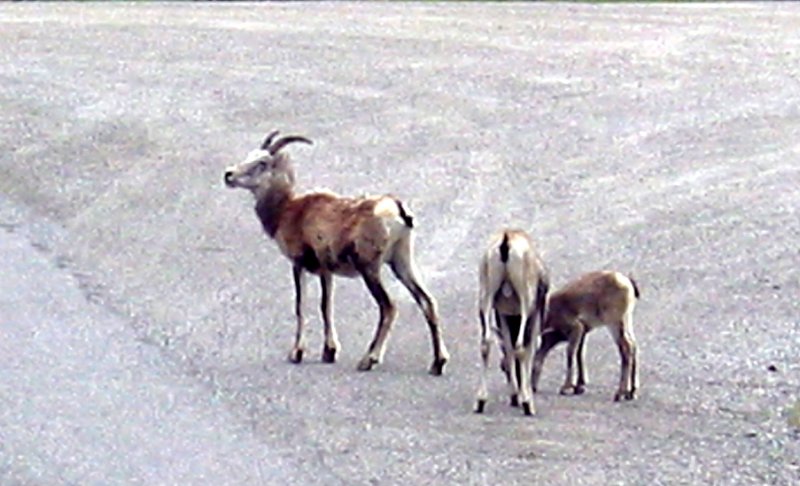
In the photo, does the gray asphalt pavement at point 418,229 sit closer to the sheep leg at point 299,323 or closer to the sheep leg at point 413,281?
the sheep leg at point 299,323

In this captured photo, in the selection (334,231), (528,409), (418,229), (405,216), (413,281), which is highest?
(405,216)

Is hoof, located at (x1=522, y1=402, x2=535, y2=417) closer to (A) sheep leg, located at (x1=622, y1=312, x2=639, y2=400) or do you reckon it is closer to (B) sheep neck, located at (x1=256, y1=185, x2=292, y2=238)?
(A) sheep leg, located at (x1=622, y1=312, x2=639, y2=400)

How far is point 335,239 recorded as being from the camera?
42.7 ft

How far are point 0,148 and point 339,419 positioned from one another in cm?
1025

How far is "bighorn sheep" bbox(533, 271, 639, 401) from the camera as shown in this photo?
12250 mm

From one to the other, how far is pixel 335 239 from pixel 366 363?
795 millimetres

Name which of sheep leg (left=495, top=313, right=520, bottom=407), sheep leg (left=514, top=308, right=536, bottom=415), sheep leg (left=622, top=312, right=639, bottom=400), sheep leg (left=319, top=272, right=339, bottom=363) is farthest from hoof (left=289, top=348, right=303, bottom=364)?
sheep leg (left=622, top=312, right=639, bottom=400)

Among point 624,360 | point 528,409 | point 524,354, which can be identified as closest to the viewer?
point 528,409

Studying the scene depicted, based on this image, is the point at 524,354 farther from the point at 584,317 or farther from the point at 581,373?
the point at 584,317

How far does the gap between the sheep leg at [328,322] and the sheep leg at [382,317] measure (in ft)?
0.72

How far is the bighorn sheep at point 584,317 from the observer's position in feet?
40.2

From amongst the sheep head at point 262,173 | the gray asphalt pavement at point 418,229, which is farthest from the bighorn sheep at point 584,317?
the sheep head at point 262,173

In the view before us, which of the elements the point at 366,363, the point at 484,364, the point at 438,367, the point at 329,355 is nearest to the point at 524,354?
the point at 484,364

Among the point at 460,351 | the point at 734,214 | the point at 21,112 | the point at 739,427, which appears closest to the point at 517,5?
the point at 21,112
